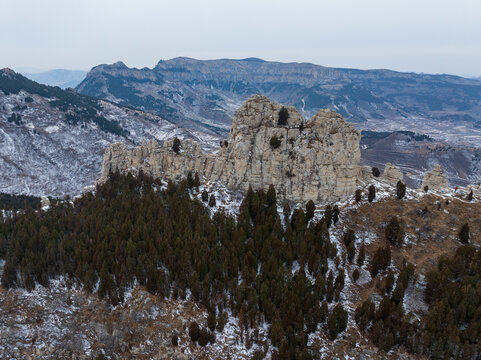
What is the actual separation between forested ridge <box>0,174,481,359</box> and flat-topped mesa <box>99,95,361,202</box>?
10.1 m

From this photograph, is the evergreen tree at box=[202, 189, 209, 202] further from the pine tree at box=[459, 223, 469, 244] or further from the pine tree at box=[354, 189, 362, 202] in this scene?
the pine tree at box=[459, 223, 469, 244]

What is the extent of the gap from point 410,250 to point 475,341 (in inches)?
810

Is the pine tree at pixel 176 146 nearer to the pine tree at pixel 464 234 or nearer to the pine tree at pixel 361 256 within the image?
the pine tree at pixel 361 256

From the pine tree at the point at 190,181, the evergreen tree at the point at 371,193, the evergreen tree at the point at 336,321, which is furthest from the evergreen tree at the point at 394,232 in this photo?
the pine tree at the point at 190,181

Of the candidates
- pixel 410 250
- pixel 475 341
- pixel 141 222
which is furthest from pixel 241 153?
pixel 475 341

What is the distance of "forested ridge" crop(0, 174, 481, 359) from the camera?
47188 mm

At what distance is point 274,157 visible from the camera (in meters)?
81.9

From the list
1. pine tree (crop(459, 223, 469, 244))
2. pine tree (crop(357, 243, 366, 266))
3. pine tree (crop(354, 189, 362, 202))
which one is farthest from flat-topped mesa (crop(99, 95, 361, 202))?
pine tree (crop(459, 223, 469, 244))

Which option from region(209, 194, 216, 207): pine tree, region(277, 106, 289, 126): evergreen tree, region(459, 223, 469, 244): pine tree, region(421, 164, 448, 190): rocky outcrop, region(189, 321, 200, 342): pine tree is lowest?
region(189, 321, 200, 342): pine tree

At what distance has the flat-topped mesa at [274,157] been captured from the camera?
78.2 m

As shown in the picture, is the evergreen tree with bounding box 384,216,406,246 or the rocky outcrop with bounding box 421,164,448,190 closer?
the evergreen tree with bounding box 384,216,406,246

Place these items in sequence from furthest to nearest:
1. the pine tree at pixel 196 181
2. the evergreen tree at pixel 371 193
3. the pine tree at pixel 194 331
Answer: the pine tree at pixel 196 181
the evergreen tree at pixel 371 193
the pine tree at pixel 194 331

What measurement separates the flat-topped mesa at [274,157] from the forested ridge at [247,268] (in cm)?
1014

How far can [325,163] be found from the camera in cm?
7825
